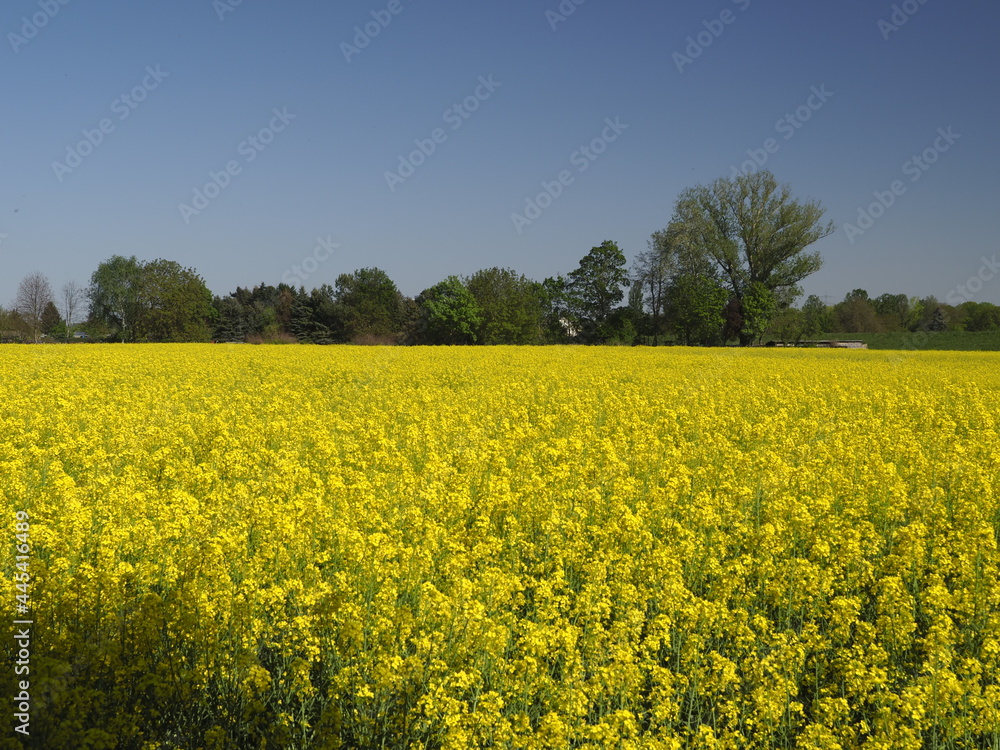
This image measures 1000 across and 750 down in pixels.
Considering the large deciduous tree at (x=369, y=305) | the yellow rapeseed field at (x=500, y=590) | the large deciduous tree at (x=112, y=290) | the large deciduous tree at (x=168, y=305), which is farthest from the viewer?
the large deciduous tree at (x=112, y=290)

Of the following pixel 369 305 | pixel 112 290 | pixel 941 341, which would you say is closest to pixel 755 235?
pixel 941 341

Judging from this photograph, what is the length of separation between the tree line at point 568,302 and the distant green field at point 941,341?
6898mm

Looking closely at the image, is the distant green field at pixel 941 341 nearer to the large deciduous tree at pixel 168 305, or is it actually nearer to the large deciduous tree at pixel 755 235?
the large deciduous tree at pixel 755 235

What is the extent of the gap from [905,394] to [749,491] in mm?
11202

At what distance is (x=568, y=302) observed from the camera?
72312 millimetres

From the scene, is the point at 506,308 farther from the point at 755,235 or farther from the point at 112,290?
the point at 112,290

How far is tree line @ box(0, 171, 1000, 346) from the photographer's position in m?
55.9

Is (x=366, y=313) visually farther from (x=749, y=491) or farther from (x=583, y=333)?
(x=749, y=491)

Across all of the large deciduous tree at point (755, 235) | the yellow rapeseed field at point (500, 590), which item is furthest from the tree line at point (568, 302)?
the yellow rapeseed field at point (500, 590)

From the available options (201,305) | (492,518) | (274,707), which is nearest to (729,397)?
(492,518)

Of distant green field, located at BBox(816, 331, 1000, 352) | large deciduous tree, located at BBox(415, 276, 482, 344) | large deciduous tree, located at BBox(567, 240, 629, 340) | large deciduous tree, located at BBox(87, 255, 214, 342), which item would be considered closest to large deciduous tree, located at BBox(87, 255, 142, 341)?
large deciduous tree, located at BBox(87, 255, 214, 342)

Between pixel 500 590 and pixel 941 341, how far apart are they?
58.7 meters

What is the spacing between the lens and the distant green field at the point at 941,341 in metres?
46.9

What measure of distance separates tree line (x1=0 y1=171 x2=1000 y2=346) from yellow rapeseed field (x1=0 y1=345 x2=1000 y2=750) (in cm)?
4979
